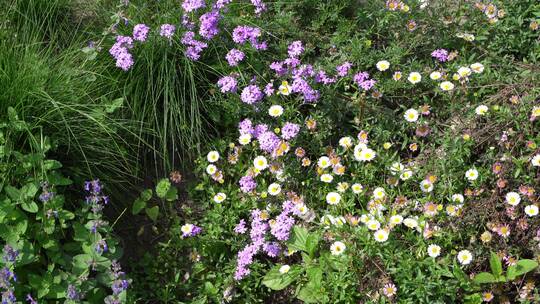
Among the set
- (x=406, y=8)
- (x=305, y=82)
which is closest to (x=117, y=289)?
(x=305, y=82)

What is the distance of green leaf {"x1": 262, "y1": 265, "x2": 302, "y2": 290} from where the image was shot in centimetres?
316

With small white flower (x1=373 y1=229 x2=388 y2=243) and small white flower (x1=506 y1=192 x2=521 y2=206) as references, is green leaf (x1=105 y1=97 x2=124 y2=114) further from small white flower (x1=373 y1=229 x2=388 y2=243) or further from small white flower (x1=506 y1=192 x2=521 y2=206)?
small white flower (x1=506 y1=192 x2=521 y2=206)

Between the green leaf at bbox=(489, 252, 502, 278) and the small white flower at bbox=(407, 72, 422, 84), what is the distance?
42.3 inches

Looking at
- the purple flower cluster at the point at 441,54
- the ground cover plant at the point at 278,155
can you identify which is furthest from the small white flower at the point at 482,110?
the purple flower cluster at the point at 441,54

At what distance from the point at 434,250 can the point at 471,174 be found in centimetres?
45

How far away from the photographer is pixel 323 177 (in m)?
3.40

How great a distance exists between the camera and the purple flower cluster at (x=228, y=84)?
11.6 ft

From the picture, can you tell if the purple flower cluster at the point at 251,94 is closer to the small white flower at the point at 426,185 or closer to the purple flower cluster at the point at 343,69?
the purple flower cluster at the point at 343,69

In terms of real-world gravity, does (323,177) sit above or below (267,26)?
below

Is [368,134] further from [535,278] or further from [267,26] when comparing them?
[535,278]

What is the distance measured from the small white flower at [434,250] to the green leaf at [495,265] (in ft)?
0.73

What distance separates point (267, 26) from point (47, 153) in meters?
1.38

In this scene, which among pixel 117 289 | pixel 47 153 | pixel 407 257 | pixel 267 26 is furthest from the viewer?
pixel 267 26

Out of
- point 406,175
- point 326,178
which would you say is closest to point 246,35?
point 326,178
